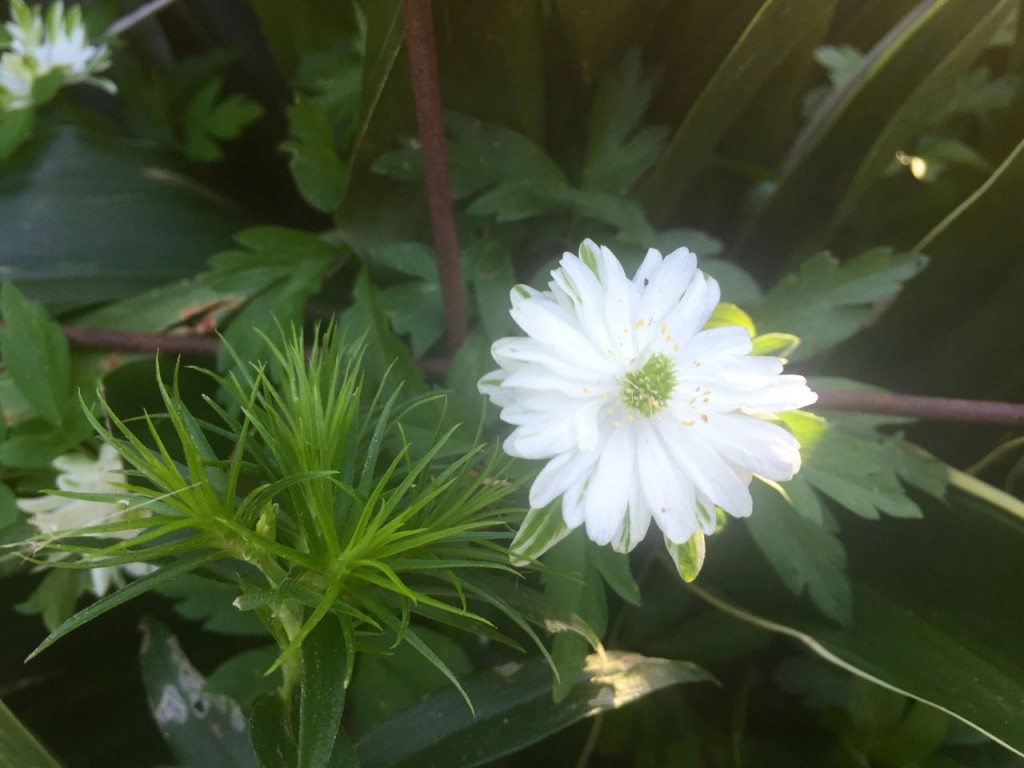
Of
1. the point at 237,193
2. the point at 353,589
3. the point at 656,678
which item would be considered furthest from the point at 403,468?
the point at 237,193

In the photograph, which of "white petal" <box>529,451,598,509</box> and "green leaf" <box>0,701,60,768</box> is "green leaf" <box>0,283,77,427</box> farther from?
"white petal" <box>529,451,598,509</box>

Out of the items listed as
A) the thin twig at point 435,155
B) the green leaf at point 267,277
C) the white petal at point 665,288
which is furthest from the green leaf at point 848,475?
the green leaf at point 267,277

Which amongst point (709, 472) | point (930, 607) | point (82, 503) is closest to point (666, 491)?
point (709, 472)

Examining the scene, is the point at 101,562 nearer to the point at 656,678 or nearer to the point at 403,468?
the point at 403,468

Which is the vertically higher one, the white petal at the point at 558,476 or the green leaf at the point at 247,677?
the green leaf at the point at 247,677

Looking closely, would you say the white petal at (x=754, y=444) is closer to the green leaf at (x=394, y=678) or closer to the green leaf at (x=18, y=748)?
the green leaf at (x=394, y=678)

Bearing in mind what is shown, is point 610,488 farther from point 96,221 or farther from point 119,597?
point 96,221

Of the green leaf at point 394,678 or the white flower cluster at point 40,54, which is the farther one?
the white flower cluster at point 40,54
